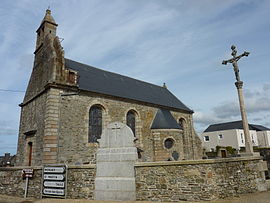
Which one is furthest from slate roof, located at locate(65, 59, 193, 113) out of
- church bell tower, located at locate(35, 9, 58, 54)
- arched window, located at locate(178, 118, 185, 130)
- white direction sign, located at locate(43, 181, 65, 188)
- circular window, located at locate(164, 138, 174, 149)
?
white direction sign, located at locate(43, 181, 65, 188)

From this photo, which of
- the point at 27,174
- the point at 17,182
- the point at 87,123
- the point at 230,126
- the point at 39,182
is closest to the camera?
the point at 39,182

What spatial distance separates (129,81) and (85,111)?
860 centimetres

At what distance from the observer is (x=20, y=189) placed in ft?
31.6

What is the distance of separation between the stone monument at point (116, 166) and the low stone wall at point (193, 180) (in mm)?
357

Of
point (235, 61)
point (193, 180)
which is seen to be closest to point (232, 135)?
point (235, 61)

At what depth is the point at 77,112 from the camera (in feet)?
44.4

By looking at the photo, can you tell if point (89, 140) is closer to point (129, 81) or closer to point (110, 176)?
point (110, 176)

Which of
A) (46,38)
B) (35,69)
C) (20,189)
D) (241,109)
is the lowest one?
(20,189)

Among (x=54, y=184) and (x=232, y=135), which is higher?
(x=232, y=135)

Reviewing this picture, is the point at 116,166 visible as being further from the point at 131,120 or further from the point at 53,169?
the point at 131,120

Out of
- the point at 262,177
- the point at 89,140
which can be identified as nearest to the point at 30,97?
the point at 89,140

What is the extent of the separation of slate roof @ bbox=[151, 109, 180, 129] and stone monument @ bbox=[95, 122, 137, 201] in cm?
951

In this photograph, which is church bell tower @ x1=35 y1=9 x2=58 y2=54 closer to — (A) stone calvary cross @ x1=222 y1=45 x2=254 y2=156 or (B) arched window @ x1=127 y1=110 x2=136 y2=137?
(B) arched window @ x1=127 y1=110 x2=136 y2=137

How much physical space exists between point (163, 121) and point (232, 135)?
28.0 m
